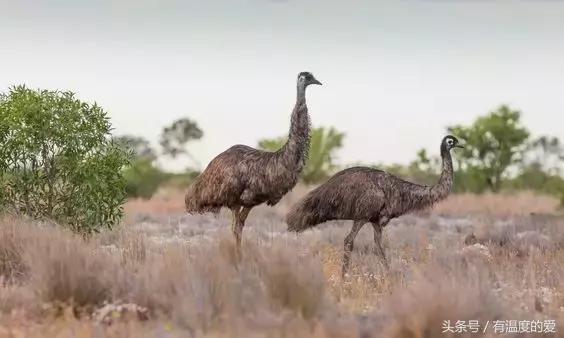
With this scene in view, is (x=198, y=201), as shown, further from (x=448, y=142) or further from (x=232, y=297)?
(x=232, y=297)

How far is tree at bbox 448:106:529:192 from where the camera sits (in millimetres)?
44562

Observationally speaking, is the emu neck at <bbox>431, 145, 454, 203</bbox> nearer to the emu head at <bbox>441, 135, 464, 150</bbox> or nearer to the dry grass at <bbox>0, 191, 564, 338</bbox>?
the emu head at <bbox>441, 135, 464, 150</bbox>

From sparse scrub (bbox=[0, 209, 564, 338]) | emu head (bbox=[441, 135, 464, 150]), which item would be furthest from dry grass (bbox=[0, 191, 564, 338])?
emu head (bbox=[441, 135, 464, 150])

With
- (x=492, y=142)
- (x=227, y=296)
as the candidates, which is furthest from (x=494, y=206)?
(x=227, y=296)

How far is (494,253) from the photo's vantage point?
53.8 ft

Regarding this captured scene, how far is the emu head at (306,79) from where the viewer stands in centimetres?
1420

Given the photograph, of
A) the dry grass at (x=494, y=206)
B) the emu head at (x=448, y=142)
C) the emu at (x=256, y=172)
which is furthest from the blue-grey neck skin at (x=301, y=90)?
the dry grass at (x=494, y=206)

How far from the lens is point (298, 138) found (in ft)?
45.5

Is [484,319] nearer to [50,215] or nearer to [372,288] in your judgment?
[372,288]

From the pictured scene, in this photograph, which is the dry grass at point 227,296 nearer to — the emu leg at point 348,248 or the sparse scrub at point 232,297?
the sparse scrub at point 232,297

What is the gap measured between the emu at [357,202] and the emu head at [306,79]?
1340mm

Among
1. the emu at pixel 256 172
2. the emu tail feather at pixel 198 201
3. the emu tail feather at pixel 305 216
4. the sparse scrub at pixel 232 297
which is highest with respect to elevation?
the emu at pixel 256 172

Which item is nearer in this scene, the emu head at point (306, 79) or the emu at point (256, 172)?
the emu at point (256, 172)

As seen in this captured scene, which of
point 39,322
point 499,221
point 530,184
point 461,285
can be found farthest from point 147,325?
point 530,184
